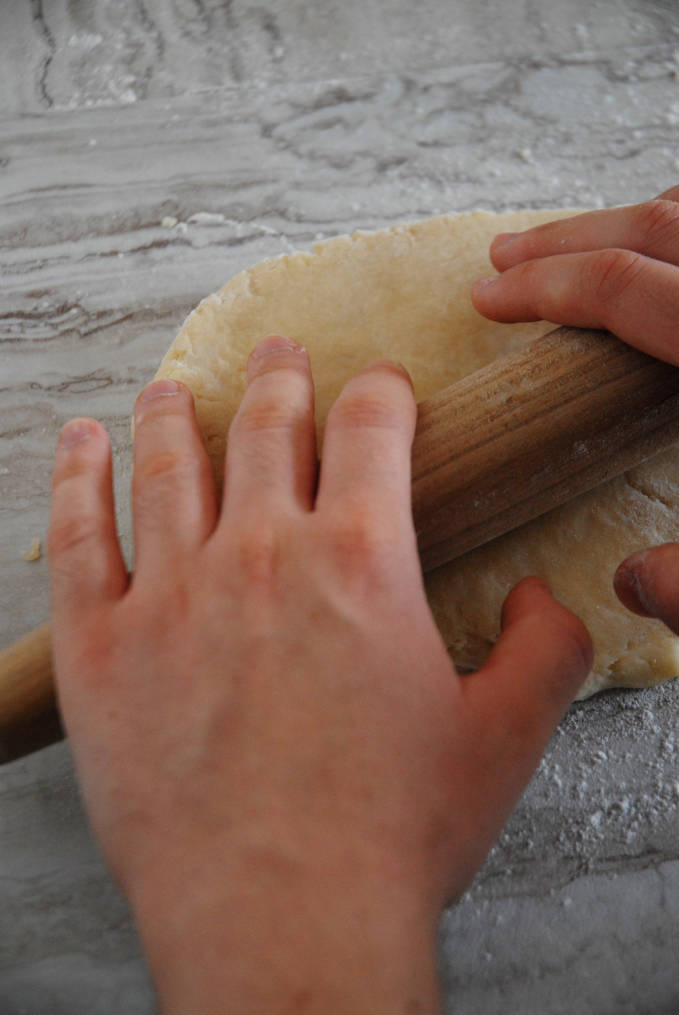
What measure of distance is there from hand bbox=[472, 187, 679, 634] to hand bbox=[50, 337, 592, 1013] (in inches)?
4.3

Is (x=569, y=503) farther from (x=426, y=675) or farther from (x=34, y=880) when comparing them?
(x=34, y=880)

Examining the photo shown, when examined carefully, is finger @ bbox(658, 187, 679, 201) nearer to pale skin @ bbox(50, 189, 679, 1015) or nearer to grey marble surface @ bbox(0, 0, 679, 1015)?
pale skin @ bbox(50, 189, 679, 1015)

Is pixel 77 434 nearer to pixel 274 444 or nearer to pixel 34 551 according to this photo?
pixel 274 444

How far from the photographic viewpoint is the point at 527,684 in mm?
826

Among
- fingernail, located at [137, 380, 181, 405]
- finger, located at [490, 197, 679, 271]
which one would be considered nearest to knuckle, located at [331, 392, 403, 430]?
fingernail, located at [137, 380, 181, 405]

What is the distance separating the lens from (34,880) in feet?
3.74

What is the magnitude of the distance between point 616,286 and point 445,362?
0.81 feet

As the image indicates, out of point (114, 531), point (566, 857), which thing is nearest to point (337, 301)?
point (114, 531)

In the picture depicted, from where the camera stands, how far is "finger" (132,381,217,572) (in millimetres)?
862

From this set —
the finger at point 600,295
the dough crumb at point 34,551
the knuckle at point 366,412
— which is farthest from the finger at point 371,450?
the dough crumb at point 34,551

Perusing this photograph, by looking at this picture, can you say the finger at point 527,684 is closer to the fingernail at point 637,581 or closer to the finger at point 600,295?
the fingernail at point 637,581

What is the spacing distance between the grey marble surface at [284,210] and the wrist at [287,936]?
46 centimetres

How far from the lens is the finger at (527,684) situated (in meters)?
0.79

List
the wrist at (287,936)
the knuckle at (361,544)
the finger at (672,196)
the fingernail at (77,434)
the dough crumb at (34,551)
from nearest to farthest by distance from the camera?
the wrist at (287,936)
the knuckle at (361,544)
the fingernail at (77,434)
the finger at (672,196)
the dough crumb at (34,551)
